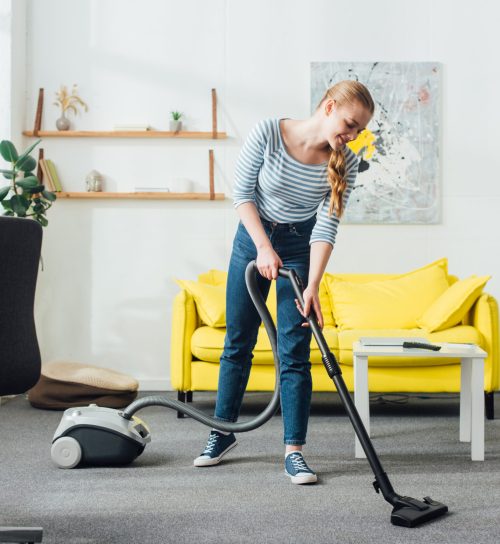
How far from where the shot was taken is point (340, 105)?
7.59 ft

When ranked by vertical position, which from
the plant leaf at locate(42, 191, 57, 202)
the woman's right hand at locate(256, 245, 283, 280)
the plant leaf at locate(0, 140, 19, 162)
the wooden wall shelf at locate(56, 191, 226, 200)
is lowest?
the woman's right hand at locate(256, 245, 283, 280)

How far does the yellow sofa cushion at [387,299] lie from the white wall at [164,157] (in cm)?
51

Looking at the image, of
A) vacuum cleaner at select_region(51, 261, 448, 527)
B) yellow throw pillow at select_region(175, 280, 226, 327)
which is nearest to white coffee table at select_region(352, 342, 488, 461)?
vacuum cleaner at select_region(51, 261, 448, 527)

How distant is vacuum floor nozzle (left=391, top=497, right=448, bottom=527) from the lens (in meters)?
2.10

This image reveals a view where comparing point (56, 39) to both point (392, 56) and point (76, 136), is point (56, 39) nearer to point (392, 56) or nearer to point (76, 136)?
point (76, 136)

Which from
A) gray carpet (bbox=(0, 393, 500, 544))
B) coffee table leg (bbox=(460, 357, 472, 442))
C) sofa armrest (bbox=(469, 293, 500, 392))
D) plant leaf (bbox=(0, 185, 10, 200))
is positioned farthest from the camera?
plant leaf (bbox=(0, 185, 10, 200))

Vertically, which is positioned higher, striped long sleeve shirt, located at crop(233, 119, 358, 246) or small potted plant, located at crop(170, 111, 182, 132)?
small potted plant, located at crop(170, 111, 182, 132)

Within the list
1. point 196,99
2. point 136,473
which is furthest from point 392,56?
point 136,473

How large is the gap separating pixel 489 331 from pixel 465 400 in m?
0.55

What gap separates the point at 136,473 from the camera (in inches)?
107

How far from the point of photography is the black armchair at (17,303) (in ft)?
5.46

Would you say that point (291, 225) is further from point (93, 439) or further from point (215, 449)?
point (93, 439)

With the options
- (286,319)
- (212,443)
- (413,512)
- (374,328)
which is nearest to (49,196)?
(374,328)

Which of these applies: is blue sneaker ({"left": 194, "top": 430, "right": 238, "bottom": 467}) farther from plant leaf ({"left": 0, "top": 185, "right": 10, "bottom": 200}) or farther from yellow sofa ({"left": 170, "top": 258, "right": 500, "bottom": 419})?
plant leaf ({"left": 0, "top": 185, "right": 10, "bottom": 200})
